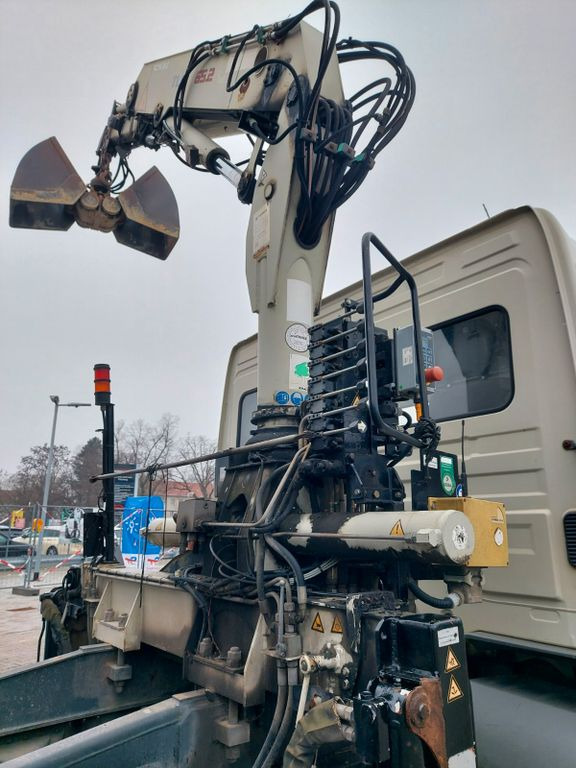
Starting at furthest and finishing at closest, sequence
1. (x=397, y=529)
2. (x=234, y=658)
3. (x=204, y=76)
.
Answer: (x=204, y=76) < (x=234, y=658) < (x=397, y=529)

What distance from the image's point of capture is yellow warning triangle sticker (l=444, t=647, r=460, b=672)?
2072mm

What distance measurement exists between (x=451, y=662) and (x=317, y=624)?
0.59 m

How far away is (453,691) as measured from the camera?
206cm

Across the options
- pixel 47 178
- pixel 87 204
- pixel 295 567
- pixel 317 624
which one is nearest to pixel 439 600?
pixel 317 624

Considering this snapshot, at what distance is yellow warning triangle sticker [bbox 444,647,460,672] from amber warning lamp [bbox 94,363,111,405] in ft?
11.9

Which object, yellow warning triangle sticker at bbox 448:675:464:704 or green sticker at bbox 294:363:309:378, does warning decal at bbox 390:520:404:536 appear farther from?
green sticker at bbox 294:363:309:378

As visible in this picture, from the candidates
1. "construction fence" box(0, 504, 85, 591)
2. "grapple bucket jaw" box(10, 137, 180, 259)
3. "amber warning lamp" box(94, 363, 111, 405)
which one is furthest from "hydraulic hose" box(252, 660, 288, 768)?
"construction fence" box(0, 504, 85, 591)

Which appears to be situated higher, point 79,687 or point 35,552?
point 35,552

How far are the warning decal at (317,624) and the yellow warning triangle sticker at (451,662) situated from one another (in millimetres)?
548

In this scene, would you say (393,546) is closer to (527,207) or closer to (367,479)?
(367,479)

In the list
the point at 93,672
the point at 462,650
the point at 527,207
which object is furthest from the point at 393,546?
the point at 93,672

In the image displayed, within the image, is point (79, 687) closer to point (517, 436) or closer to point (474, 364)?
point (517, 436)

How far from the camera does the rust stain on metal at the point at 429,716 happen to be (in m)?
Answer: 1.88

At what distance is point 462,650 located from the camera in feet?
7.09
